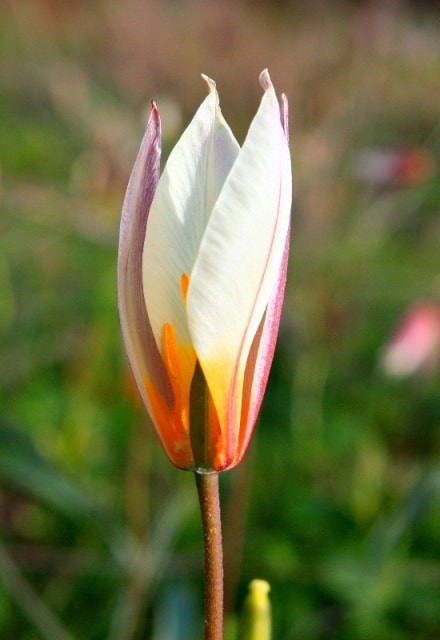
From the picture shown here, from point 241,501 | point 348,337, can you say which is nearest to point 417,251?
point 348,337

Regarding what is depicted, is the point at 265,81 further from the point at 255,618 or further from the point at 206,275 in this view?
the point at 255,618

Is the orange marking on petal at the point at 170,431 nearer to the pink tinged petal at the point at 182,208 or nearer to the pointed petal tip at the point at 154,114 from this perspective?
the pink tinged petal at the point at 182,208

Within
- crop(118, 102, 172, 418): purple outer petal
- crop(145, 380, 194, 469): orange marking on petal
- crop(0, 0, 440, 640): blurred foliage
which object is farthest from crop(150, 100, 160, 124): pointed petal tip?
crop(0, 0, 440, 640): blurred foliage

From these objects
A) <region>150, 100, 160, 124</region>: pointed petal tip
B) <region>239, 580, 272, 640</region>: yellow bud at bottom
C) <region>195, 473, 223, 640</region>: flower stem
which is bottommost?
<region>239, 580, 272, 640</region>: yellow bud at bottom

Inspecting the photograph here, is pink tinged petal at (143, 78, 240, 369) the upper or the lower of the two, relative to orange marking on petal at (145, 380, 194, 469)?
upper

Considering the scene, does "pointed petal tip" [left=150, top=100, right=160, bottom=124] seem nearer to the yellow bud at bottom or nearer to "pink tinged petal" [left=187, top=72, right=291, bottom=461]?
"pink tinged petal" [left=187, top=72, right=291, bottom=461]

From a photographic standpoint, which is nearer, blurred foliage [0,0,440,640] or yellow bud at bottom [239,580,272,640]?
yellow bud at bottom [239,580,272,640]

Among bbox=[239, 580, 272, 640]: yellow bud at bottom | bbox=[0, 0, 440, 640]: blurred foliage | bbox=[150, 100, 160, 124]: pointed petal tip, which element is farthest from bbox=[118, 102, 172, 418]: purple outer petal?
bbox=[0, 0, 440, 640]: blurred foliage

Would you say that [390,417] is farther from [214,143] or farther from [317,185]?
[214,143]
